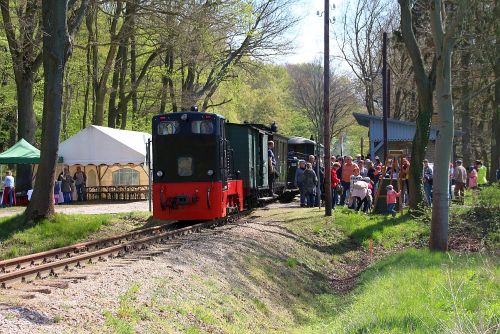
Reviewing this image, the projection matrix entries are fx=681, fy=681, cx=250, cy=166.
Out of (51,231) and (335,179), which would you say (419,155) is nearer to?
(335,179)

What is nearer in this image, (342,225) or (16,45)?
(342,225)

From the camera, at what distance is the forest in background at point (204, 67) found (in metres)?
23.7

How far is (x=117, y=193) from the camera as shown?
32.4m

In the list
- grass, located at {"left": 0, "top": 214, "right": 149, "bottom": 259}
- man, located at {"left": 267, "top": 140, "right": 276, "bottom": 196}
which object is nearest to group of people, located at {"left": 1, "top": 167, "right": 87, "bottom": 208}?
grass, located at {"left": 0, "top": 214, "right": 149, "bottom": 259}

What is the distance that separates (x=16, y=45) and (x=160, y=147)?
9.61 meters

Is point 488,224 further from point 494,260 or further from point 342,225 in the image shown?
point 494,260

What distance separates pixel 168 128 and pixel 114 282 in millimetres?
10297

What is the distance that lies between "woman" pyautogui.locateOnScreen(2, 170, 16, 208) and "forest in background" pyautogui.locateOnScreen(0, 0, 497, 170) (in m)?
2.41

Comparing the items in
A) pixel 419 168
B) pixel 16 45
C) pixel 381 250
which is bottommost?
pixel 381 250

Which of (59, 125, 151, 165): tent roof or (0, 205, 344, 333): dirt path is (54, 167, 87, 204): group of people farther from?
(0, 205, 344, 333): dirt path

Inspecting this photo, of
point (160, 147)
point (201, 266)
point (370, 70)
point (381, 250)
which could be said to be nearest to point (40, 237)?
point (160, 147)

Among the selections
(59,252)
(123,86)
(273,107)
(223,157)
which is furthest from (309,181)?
(273,107)

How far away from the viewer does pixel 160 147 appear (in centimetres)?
1862

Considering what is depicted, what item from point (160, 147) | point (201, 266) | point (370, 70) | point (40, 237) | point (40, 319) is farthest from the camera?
point (370, 70)
